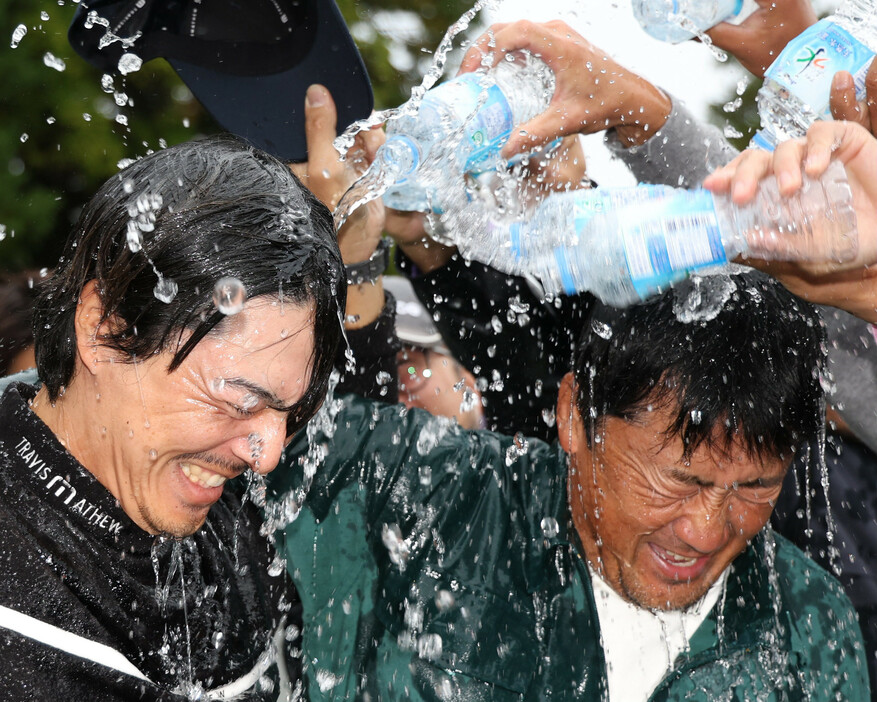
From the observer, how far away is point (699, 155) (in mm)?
2801

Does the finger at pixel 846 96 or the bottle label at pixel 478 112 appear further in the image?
the bottle label at pixel 478 112

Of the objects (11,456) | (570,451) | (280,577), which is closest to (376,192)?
(570,451)

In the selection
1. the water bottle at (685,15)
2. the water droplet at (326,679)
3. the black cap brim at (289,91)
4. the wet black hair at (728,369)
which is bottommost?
the water droplet at (326,679)

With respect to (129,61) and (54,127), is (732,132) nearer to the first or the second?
(54,127)

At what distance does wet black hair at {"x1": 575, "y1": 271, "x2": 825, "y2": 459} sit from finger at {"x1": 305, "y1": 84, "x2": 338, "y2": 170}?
887 millimetres

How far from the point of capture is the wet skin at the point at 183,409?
1.88 m

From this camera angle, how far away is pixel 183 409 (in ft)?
6.24

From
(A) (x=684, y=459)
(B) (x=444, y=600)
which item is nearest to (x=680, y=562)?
(A) (x=684, y=459)

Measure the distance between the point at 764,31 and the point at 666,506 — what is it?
56.7 inches

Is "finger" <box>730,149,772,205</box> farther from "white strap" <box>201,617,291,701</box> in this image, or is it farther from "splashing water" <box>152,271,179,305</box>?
"white strap" <box>201,617,291,701</box>

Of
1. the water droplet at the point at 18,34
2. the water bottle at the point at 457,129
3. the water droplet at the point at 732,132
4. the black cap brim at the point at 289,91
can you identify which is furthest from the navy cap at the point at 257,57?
the water droplet at the point at 732,132

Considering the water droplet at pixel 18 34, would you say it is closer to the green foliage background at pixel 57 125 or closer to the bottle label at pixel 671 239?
the green foliage background at pixel 57 125

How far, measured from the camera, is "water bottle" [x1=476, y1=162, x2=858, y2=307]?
1.81 meters

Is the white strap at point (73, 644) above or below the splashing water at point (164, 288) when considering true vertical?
below
